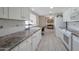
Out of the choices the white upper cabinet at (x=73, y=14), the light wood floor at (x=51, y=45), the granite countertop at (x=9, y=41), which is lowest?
the light wood floor at (x=51, y=45)

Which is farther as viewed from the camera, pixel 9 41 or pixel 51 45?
pixel 51 45

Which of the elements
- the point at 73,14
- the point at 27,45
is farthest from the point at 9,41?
the point at 73,14

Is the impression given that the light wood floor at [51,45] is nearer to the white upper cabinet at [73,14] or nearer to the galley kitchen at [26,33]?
the galley kitchen at [26,33]

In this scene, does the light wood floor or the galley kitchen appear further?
the light wood floor

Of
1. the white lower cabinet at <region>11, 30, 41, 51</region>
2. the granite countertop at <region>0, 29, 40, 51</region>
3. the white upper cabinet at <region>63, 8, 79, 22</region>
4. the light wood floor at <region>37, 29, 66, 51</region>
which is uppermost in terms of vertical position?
the white upper cabinet at <region>63, 8, 79, 22</region>

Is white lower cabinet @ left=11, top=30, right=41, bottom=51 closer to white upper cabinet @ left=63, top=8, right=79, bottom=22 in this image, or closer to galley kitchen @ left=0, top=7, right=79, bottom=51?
galley kitchen @ left=0, top=7, right=79, bottom=51

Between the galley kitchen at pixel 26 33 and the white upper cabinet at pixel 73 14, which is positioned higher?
the white upper cabinet at pixel 73 14

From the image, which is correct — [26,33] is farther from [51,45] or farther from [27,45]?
[51,45]

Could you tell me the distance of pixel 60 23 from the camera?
8289mm

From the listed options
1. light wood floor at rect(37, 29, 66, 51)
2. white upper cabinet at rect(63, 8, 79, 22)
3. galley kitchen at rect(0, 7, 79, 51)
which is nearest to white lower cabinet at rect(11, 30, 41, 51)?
galley kitchen at rect(0, 7, 79, 51)

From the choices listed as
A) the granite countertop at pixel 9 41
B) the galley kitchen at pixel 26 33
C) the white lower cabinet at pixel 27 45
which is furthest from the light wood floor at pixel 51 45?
the granite countertop at pixel 9 41

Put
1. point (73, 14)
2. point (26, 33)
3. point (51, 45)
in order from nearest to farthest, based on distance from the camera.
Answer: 1. point (26, 33)
2. point (73, 14)
3. point (51, 45)
